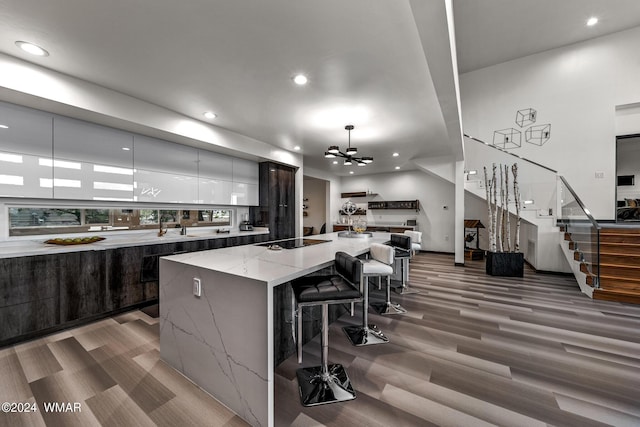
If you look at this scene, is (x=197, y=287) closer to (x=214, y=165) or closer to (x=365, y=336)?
(x=365, y=336)

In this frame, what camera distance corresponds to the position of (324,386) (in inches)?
65.0

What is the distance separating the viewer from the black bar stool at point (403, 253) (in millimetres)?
3203

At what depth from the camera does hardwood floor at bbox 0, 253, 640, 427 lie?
145 cm

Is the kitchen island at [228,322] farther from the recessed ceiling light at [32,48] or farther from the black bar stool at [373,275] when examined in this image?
the recessed ceiling light at [32,48]

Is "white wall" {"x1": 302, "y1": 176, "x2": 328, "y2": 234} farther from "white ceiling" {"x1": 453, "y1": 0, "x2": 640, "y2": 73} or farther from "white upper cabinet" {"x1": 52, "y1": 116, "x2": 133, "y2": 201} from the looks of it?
"white upper cabinet" {"x1": 52, "y1": 116, "x2": 133, "y2": 201}

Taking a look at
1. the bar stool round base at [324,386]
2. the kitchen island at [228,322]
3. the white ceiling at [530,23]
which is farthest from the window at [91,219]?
the white ceiling at [530,23]

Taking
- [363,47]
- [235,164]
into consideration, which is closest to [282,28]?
[363,47]

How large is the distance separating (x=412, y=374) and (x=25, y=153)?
14.2 ft

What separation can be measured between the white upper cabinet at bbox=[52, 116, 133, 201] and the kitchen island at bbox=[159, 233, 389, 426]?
1.97 metres

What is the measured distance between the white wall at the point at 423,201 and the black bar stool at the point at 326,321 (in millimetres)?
6500

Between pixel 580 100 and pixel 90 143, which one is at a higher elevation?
pixel 580 100

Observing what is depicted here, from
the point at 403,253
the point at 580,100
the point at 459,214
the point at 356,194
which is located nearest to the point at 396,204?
the point at 356,194

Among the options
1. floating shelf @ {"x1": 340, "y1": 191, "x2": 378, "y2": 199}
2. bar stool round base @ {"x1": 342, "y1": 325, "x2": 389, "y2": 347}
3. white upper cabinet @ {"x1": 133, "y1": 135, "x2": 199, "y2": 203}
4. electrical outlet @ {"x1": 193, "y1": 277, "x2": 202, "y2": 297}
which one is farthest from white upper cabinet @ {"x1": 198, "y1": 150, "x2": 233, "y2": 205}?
floating shelf @ {"x1": 340, "y1": 191, "x2": 378, "y2": 199}

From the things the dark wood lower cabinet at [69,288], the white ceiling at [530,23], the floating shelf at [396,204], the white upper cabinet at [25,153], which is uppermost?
the white ceiling at [530,23]
